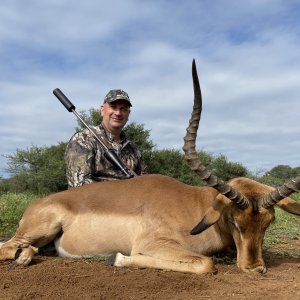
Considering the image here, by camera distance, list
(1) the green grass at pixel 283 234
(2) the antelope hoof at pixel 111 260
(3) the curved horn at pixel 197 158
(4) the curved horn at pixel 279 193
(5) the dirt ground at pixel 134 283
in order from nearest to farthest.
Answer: (5) the dirt ground at pixel 134 283 < (3) the curved horn at pixel 197 158 < (4) the curved horn at pixel 279 193 < (2) the antelope hoof at pixel 111 260 < (1) the green grass at pixel 283 234

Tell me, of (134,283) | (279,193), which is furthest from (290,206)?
(134,283)

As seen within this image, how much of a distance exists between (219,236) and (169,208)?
0.64m

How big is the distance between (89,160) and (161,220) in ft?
7.38

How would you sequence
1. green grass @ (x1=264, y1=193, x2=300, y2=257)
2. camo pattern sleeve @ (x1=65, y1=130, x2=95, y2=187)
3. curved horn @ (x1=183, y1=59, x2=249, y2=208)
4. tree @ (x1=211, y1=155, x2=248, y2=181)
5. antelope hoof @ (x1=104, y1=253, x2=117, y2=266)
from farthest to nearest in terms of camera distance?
tree @ (x1=211, y1=155, x2=248, y2=181), camo pattern sleeve @ (x1=65, y1=130, x2=95, y2=187), green grass @ (x1=264, y1=193, x2=300, y2=257), antelope hoof @ (x1=104, y1=253, x2=117, y2=266), curved horn @ (x1=183, y1=59, x2=249, y2=208)

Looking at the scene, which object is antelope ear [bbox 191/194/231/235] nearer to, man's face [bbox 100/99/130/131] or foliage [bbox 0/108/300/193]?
man's face [bbox 100/99/130/131]

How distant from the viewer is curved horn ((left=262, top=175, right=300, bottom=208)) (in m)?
4.95

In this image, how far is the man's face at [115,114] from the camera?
8008 millimetres

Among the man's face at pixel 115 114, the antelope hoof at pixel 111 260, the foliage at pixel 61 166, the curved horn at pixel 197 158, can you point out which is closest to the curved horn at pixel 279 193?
the curved horn at pixel 197 158

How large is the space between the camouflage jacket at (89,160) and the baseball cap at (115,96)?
1.64 ft

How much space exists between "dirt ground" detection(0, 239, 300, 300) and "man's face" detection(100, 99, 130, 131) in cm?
314

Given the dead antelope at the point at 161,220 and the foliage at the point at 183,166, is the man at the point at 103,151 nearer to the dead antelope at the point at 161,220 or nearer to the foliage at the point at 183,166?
the dead antelope at the point at 161,220

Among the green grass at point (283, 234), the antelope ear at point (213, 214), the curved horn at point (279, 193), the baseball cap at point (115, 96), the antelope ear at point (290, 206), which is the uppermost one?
the baseball cap at point (115, 96)

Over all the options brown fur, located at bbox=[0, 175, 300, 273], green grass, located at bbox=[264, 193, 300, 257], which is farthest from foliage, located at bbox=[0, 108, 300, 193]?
brown fur, located at bbox=[0, 175, 300, 273]

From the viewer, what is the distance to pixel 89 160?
24.4 feet
